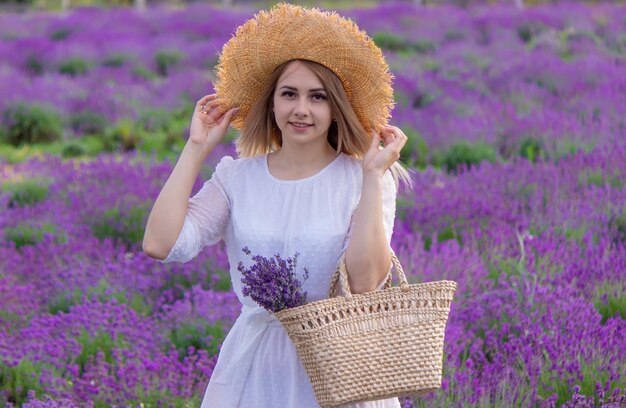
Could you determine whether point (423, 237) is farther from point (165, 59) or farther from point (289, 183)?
point (165, 59)

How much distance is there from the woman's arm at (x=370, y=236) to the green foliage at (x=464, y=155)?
5007mm

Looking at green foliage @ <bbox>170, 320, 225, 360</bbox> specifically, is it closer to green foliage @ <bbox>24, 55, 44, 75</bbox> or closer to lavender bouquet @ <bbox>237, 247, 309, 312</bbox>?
lavender bouquet @ <bbox>237, 247, 309, 312</bbox>

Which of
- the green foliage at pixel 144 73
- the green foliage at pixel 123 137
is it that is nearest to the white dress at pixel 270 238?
the green foliage at pixel 123 137

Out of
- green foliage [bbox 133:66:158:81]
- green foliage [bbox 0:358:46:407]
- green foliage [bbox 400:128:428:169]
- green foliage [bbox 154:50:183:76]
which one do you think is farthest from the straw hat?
green foliage [bbox 154:50:183:76]

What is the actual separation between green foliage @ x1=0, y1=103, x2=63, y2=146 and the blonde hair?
7.42 meters

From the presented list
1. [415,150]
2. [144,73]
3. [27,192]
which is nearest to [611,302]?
[415,150]

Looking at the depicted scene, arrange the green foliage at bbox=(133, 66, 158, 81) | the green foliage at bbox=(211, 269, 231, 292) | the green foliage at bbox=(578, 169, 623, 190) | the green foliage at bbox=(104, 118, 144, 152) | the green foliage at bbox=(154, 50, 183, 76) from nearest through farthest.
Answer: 1. the green foliage at bbox=(211, 269, 231, 292)
2. the green foliage at bbox=(578, 169, 623, 190)
3. the green foliage at bbox=(104, 118, 144, 152)
4. the green foliage at bbox=(133, 66, 158, 81)
5. the green foliage at bbox=(154, 50, 183, 76)

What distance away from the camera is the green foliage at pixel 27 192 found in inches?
276

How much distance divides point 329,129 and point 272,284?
0.65m

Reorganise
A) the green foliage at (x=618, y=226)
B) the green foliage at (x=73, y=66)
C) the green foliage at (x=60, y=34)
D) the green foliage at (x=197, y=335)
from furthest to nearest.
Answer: the green foliage at (x=60, y=34) → the green foliage at (x=73, y=66) → the green foliage at (x=618, y=226) → the green foliage at (x=197, y=335)

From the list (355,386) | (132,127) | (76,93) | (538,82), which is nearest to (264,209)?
(355,386)

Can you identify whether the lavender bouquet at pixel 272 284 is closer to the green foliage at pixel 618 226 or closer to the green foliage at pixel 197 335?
the green foliage at pixel 197 335

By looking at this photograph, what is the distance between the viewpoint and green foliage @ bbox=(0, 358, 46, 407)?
12.9 ft

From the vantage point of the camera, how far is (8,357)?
13.2ft
